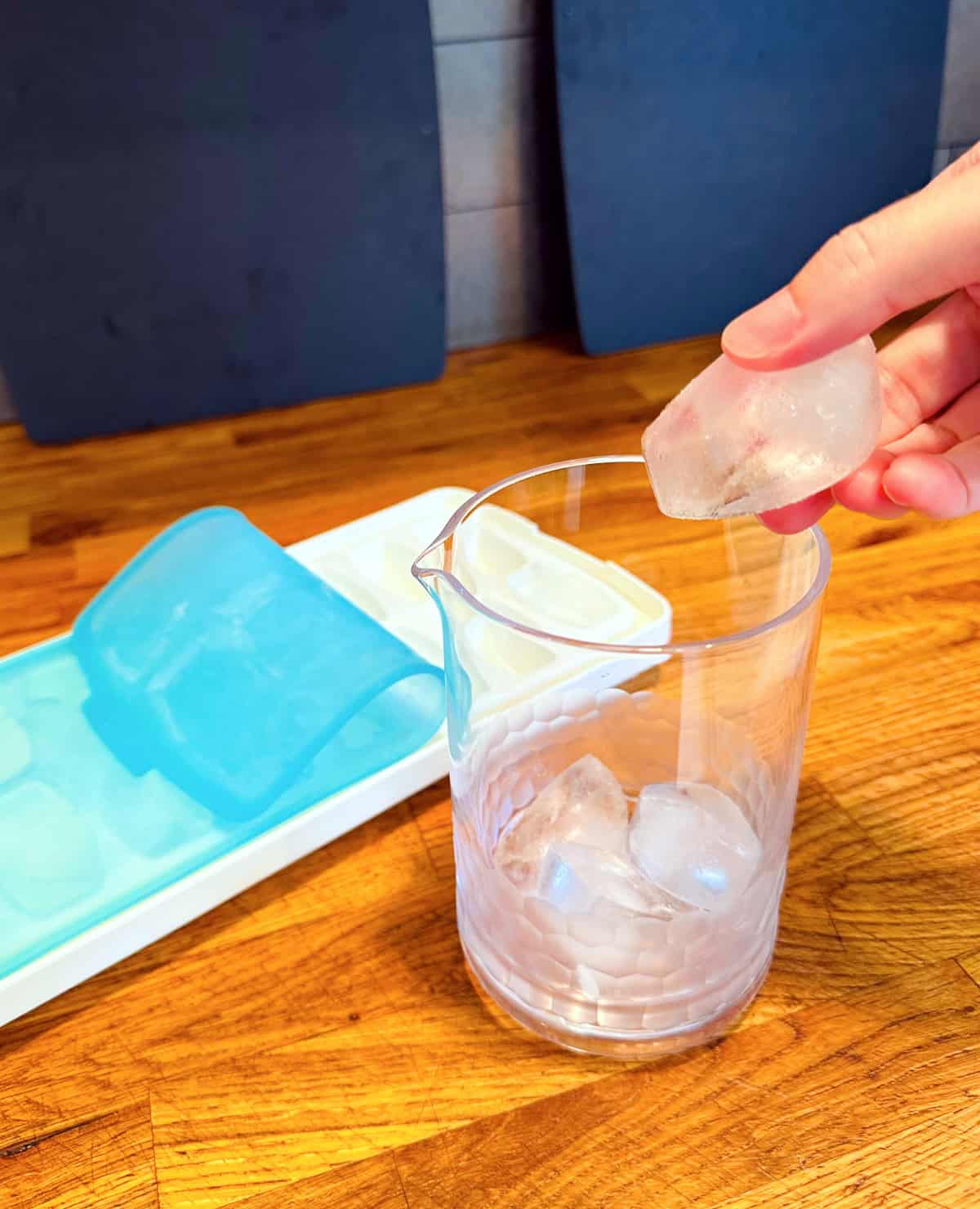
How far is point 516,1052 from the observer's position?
18.6 inches

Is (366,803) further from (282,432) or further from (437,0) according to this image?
(437,0)

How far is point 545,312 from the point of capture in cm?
125

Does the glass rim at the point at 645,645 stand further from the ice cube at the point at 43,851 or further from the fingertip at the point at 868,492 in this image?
the ice cube at the point at 43,851

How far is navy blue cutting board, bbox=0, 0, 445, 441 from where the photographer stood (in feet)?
3.10

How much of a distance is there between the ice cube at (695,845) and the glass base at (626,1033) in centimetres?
5

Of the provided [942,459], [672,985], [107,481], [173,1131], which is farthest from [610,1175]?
[107,481]

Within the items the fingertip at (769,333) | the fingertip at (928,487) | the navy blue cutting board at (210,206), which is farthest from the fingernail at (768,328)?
the navy blue cutting board at (210,206)

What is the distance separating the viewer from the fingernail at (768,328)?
0.37 metres

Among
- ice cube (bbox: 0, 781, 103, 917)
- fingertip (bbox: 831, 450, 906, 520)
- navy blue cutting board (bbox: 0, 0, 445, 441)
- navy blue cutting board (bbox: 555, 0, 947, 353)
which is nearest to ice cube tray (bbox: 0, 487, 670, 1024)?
ice cube (bbox: 0, 781, 103, 917)

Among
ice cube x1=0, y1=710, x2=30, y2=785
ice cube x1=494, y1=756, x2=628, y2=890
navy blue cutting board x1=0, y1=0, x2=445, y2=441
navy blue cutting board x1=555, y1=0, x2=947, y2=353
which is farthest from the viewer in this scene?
navy blue cutting board x1=555, y1=0, x2=947, y2=353

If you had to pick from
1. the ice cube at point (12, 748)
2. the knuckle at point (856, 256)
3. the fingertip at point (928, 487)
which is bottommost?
the ice cube at point (12, 748)

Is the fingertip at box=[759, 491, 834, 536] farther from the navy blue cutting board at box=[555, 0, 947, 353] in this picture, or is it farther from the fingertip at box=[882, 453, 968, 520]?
the navy blue cutting board at box=[555, 0, 947, 353]

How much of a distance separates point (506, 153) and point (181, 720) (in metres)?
0.77

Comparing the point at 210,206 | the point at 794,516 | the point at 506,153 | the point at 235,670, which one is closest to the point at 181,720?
the point at 235,670
